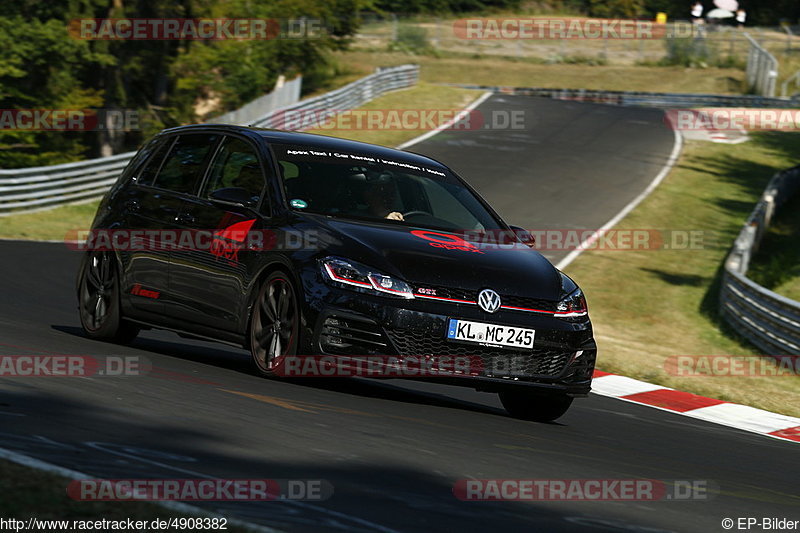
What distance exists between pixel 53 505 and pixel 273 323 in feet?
12.9

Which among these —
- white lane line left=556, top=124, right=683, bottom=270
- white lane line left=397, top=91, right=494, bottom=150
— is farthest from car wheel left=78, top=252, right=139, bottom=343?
white lane line left=397, top=91, right=494, bottom=150

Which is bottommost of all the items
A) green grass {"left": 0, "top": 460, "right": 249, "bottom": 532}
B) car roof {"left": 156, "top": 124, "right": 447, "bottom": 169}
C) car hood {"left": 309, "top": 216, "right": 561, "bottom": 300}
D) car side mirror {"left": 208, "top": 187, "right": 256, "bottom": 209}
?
car hood {"left": 309, "top": 216, "right": 561, "bottom": 300}

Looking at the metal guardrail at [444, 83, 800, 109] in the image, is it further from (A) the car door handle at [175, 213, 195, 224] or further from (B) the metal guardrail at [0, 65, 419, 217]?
(A) the car door handle at [175, 213, 195, 224]

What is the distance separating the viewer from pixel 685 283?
21.5 meters

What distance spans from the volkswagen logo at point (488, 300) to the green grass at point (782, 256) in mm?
11917

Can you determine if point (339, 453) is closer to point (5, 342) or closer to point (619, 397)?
point (5, 342)

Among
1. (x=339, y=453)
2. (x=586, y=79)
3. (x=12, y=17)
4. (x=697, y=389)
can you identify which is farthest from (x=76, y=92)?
(x=339, y=453)

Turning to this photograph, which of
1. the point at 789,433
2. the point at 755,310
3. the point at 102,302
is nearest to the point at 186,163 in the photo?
the point at 102,302

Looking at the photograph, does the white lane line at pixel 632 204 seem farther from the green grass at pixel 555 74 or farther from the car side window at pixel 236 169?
the green grass at pixel 555 74

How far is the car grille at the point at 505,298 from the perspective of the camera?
7.77m

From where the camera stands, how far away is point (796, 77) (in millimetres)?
57875

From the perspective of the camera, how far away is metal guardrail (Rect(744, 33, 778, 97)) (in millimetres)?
55375

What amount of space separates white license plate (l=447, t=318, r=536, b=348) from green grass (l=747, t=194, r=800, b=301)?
11.8 m

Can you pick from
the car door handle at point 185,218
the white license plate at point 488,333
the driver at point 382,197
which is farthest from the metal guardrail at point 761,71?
the white license plate at point 488,333
